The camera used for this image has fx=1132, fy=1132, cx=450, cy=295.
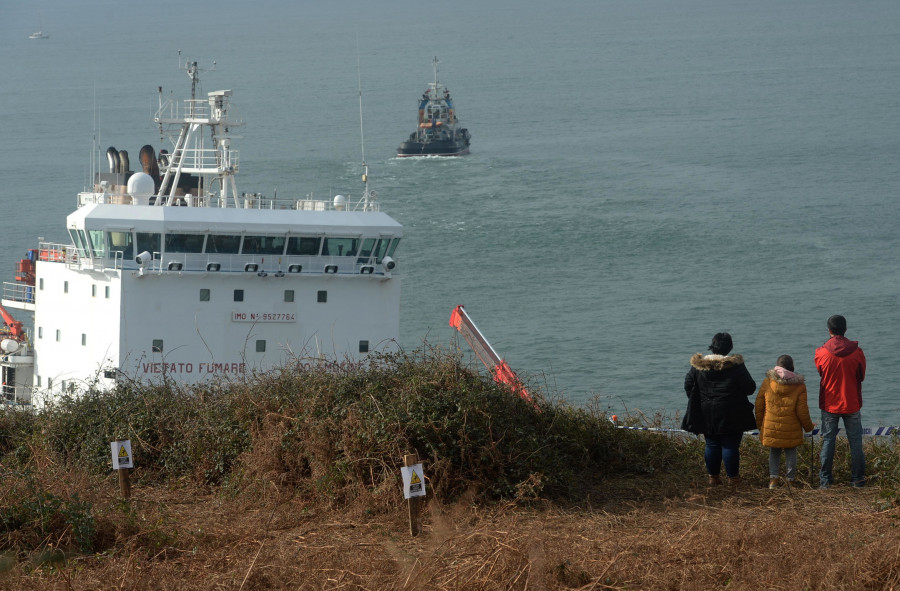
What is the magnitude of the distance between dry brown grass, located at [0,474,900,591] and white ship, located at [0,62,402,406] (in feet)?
38.2

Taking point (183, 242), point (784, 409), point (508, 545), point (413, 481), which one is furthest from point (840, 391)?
point (183, 242)

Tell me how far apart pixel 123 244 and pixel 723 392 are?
47.8 ft

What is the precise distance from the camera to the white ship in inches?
821

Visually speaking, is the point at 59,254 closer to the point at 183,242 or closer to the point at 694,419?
the point at 183,242

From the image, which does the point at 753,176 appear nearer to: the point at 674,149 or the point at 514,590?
the point at 674,149

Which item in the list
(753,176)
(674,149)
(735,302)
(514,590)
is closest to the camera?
(514,590)

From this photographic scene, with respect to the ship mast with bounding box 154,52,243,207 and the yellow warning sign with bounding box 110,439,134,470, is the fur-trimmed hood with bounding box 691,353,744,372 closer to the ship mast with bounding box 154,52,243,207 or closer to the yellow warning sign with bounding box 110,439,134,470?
the yellow warning sign with bounding box 110,439,134,470

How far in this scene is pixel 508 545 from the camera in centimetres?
670

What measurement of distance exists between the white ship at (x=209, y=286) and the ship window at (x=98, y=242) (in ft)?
0.09

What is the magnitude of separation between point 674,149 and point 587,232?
22.8 meters

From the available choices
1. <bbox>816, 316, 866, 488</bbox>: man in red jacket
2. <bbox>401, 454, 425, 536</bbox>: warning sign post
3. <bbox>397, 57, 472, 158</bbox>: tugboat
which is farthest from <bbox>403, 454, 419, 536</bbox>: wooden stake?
<bbox>397, 57, 472, 158</bbox>: tugboat

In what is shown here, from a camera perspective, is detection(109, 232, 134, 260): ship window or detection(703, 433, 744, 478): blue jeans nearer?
detection(703, 433, 744, 478): blue jeans

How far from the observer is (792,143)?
244 ft

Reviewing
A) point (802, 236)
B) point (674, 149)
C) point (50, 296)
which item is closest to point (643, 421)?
point (50, 296)
